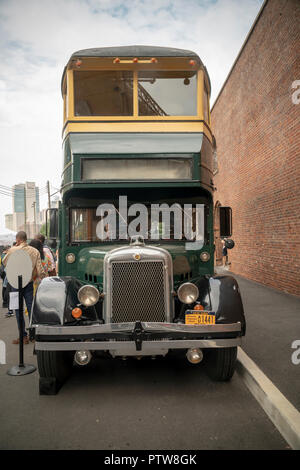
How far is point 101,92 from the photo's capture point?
4945 mm

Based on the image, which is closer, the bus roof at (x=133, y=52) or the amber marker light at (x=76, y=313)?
the amber marker light at (x=76, y=313)

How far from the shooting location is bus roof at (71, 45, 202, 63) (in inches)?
191

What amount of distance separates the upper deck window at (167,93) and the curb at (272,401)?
10.6 ft

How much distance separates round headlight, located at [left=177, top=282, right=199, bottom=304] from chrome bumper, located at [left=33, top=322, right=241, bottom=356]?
31 centimetres

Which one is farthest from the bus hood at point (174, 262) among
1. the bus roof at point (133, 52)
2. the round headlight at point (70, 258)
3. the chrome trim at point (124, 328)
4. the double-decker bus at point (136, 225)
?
the bus roof at point (133, 52)

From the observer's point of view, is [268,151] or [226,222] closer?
[226,222]

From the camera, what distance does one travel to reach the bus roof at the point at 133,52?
4859 mm

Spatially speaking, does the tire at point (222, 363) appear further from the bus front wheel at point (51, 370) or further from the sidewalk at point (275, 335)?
the bus front wheel at point (51, 370)

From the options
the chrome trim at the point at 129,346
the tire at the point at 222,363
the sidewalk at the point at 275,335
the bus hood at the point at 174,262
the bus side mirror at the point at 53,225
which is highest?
the bus side mirror at the point at 53,225

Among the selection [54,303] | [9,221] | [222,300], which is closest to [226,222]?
[222,300]

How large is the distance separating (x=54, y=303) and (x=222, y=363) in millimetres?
1893

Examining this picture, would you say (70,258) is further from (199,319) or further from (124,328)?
(199,319)
